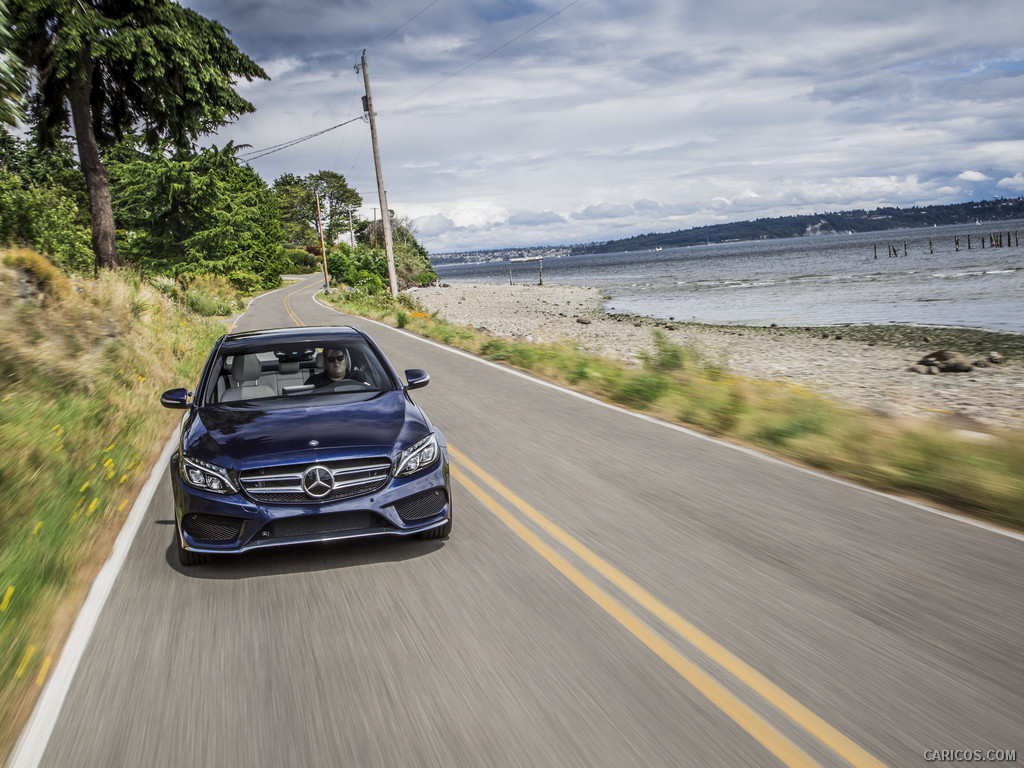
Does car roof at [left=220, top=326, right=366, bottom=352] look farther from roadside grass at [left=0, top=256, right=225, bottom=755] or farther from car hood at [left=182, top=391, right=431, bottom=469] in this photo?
roadside grass at [left=0, top=256, right=225, bottom=755]

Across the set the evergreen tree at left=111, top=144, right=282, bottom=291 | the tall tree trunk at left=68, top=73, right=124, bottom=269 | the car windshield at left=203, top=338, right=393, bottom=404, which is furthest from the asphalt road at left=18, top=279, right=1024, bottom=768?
the evergreen tree at left=111, top=144, right=282, bottom=291

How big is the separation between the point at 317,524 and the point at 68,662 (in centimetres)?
142

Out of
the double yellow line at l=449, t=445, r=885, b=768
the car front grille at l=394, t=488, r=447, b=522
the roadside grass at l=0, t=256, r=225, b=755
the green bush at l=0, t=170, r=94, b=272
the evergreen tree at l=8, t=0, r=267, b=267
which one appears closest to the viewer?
the double yellow line at l=449, t=445, r=885, b=768

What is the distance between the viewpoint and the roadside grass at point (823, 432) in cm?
597

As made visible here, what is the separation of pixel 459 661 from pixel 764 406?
6.72m

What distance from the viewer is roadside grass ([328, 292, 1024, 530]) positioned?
597 cm

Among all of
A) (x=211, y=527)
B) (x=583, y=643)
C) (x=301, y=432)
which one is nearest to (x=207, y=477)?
(x=211, y=527)

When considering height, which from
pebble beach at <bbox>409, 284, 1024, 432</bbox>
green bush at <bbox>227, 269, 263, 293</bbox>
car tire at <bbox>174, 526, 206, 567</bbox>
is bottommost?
pebble beach at <bbox>409, 284, 1024, 432</bbox>

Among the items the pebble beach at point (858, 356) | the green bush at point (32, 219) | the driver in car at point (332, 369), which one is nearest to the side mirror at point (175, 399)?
the driver in car at point (332, 369)

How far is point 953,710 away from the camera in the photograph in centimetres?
296

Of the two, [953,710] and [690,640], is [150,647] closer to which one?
[690,640]

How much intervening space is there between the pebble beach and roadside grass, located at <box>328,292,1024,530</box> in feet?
2.83

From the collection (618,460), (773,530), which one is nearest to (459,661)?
(773,530)

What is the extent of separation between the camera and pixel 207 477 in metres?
4.46
